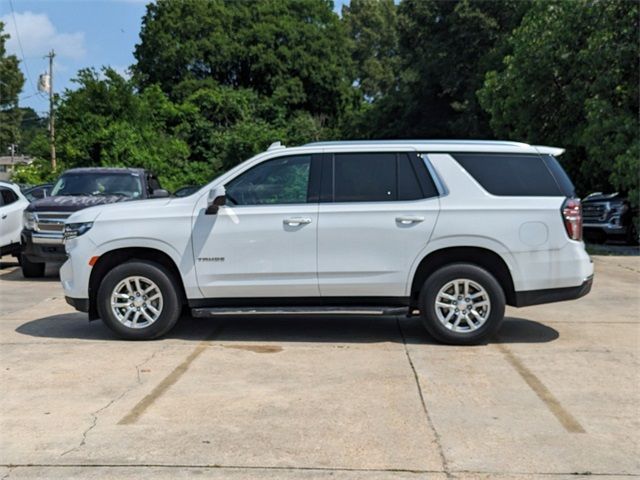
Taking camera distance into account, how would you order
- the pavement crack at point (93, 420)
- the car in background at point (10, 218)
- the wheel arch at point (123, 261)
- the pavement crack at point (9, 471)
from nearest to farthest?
1. the pavement crack at point (9, 471)
2. the pavement crack at point (93, 420)
3. the wheel arch at point (123, 261)
4. the car in background at point (10, 218)

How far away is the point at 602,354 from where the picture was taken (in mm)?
7285

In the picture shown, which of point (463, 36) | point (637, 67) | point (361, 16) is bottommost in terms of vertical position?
point (637, 67)

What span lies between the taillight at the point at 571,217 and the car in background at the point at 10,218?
33.0 feet

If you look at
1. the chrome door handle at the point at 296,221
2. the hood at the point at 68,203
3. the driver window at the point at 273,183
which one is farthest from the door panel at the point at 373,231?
the hood at the point at 68,203

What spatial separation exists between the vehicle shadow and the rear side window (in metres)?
1.49

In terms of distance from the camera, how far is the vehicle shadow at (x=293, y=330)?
26.2 ft

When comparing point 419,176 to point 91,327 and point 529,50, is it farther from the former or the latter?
point 529,50

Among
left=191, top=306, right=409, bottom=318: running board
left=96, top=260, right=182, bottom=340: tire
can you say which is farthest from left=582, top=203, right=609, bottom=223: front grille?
left=96, top=260, right=182, bottom=340: tire

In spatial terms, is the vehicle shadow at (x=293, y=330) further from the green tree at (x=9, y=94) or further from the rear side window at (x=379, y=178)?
the green tree at (x=9, y=94)

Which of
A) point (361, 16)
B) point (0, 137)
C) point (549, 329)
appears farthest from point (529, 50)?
point (0, 137)

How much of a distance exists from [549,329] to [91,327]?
5085 mm

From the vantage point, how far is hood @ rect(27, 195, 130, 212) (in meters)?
12.5

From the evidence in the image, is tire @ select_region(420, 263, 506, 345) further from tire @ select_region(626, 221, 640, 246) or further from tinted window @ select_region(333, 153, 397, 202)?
tire @ select_region(626, 221, 640, 246)

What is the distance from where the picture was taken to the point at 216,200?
742 cm
